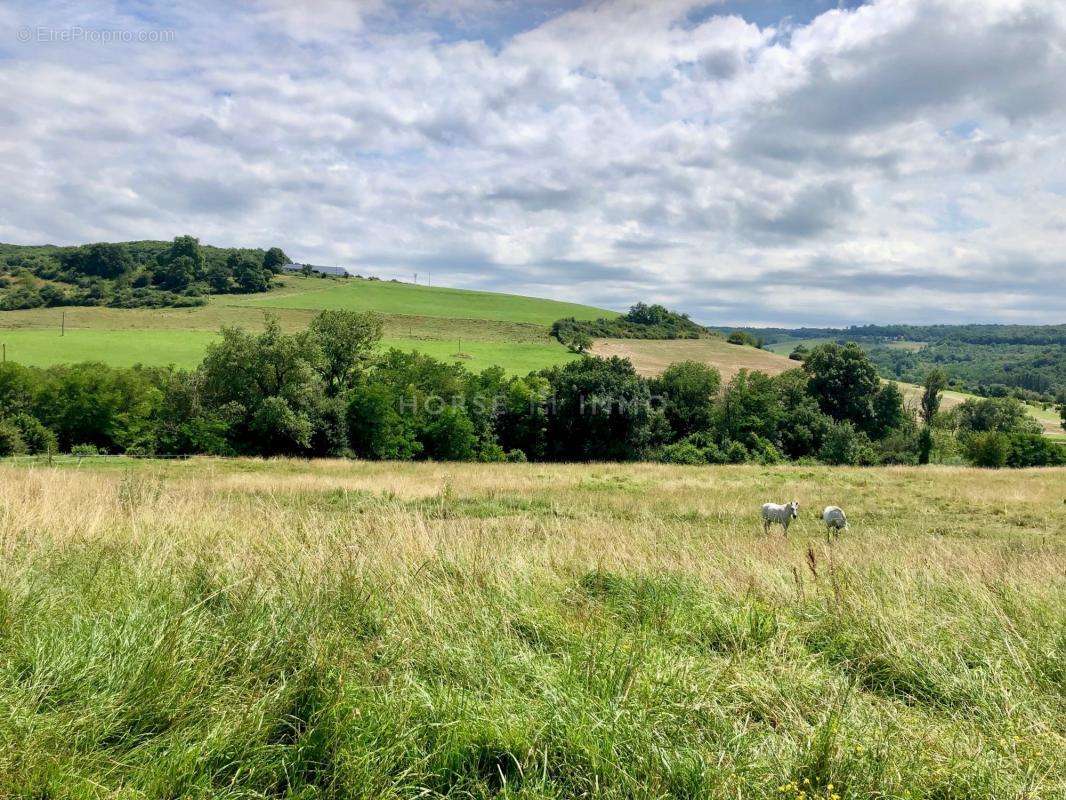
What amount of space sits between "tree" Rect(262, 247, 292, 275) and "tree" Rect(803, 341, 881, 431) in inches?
3981

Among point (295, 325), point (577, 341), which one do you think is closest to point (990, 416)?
point (577, 341)

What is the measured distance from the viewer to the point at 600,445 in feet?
171

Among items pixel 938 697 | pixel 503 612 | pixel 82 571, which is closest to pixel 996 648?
pixel 938 697

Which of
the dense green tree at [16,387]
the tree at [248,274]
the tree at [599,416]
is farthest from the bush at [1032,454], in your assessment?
the tree at [248,274]

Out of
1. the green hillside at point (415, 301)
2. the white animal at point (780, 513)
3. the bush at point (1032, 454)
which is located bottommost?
the bush at point (1032, 454)

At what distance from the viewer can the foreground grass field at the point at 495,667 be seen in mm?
2607

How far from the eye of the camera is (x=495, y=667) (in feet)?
11.0

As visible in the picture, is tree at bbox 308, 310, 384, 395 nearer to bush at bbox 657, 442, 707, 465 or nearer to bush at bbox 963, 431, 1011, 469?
bush at bbox 657, 442, 707, 465

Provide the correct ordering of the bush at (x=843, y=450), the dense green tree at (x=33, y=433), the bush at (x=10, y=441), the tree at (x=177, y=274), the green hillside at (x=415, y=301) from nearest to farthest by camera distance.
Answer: the bush at (x=10, y=441)
the dense green tree at (x=33, y=433)
the bush at (x=843, y=450)
the green hillside at (x=415, y=301)
the tree at (x=177, y=274)

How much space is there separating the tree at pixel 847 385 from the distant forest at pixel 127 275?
85192 mm

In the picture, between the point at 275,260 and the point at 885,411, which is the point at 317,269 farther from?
the point at 885,411

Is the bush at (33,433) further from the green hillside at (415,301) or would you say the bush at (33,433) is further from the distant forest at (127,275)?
the distant forest at (127,275)

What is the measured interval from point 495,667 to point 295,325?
80.4 m

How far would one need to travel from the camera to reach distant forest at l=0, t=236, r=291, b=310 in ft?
291
